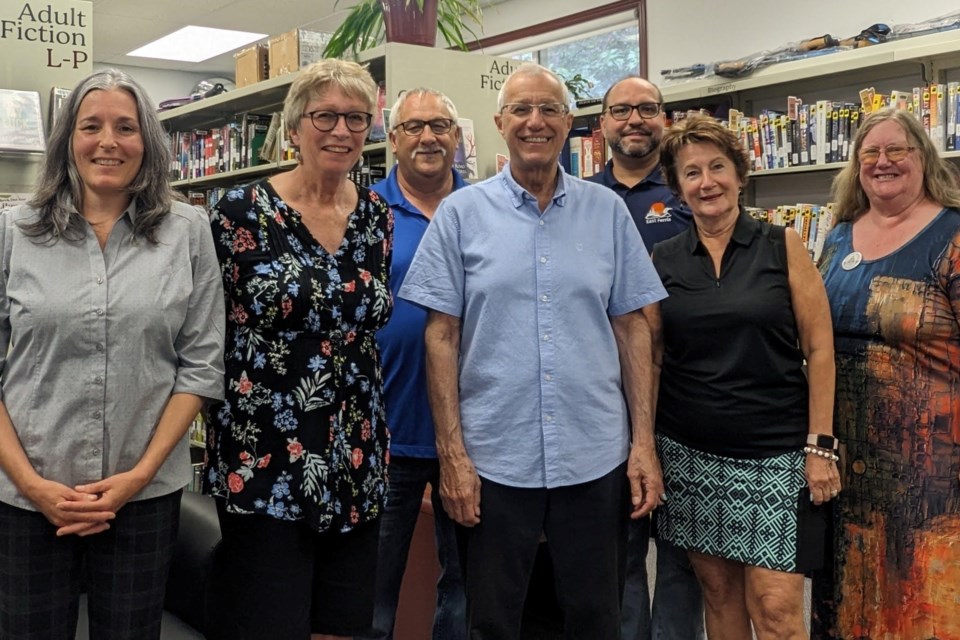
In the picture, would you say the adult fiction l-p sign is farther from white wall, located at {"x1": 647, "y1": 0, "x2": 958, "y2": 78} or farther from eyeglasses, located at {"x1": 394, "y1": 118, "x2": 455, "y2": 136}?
white wall, located at {"x1": 647, "y1": 0, "x2": 958, "y2": 78}

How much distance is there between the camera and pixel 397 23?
3809mm

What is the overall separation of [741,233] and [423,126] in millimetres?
913

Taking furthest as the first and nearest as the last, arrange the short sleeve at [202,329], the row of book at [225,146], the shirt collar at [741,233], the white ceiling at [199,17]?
1. the white ceiling at [199,17]
2. the row of book at [225,146]
3. the shirt collar at [741,233]
4. the short sleeve at [202,329]

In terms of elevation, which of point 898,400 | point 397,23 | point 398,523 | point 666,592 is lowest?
point 666,592

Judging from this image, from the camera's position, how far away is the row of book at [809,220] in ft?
14.0

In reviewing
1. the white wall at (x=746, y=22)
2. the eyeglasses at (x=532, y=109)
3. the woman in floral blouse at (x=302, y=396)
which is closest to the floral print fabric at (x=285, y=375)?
the woman in floral blouse at (x=302, y=396)

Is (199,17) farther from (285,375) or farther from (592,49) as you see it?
(285,375)

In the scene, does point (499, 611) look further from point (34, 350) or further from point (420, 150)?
point (420, 150)

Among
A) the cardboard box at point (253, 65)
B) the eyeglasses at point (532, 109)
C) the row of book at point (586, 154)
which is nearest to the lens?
the eyeglasses at point (532, 109)

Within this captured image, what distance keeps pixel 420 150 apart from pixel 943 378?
142cm

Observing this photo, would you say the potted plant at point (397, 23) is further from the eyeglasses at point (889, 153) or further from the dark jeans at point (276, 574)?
the dark jeans at point (276, 574)

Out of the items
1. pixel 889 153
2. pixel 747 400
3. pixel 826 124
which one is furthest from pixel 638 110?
pixel 826 124

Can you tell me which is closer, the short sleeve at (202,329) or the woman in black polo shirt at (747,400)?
the short sleeve at (202,329)

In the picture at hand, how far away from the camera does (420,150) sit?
2.49 m
